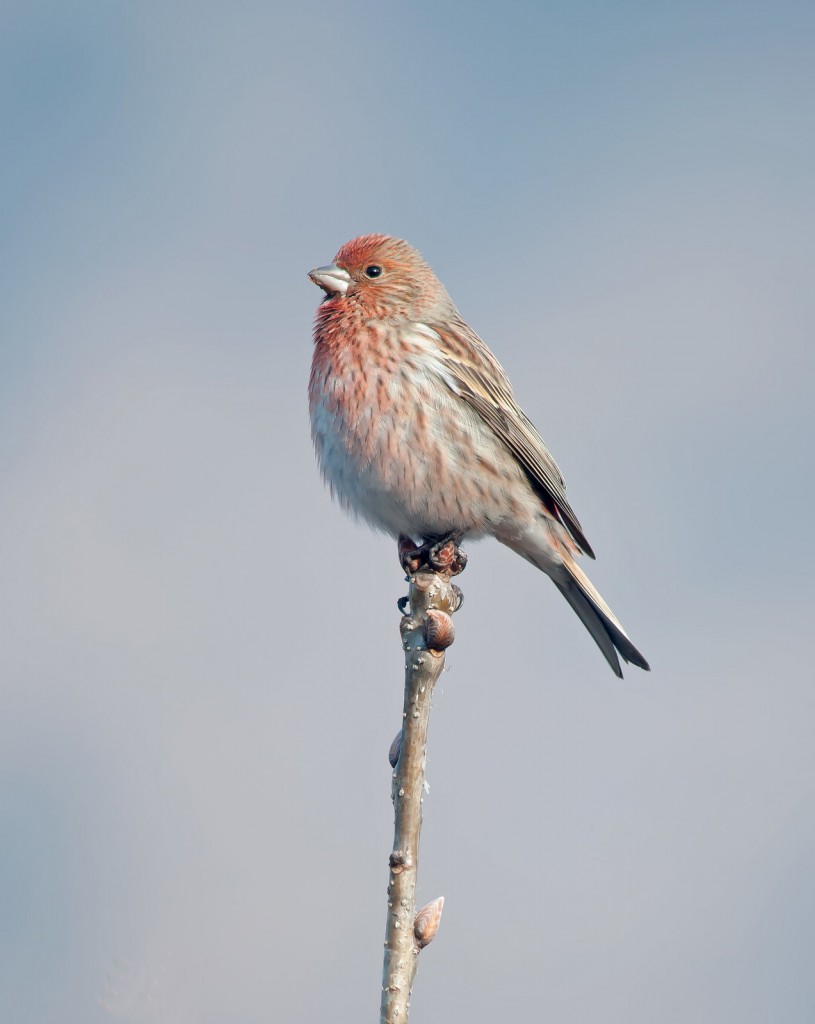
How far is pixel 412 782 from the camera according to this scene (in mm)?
4332

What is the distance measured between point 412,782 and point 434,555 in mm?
1990

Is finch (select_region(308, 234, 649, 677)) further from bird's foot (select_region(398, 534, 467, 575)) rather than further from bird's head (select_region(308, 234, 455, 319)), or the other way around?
bird's foot (select_region(398, 534, 467, 575))

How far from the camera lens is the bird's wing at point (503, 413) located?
8125 mm

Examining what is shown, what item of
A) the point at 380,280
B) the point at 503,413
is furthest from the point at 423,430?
the point at 380,280

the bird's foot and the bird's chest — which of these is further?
the bird's chest

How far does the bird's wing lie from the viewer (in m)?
8.12

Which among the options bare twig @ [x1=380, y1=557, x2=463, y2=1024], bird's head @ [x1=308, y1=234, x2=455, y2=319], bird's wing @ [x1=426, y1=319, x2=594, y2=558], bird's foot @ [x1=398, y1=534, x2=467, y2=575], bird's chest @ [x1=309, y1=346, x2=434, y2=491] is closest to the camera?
bare twig @ [x1=380, y1=557, x2=463, y2=1024]

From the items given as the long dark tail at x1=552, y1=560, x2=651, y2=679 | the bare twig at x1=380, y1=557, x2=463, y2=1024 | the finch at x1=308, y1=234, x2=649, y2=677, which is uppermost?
the finch at x1=308, y1=234, x2=649, y2=677

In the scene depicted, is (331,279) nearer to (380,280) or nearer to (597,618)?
(380,280)

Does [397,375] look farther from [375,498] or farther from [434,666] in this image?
[434,666]

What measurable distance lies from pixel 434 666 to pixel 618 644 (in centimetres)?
384

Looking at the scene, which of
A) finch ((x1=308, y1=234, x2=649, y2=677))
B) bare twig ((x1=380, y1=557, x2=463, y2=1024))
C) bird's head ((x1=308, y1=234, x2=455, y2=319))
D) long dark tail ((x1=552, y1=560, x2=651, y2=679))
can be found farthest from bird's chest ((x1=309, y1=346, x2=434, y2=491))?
bare twig ((x1=380, y1=557, x2=463, y2=1024))

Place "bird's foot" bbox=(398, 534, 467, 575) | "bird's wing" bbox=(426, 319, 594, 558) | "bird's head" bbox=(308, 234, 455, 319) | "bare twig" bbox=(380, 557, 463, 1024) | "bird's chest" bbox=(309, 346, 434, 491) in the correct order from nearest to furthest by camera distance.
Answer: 1. "bare twig" bbox=(380, 557, 463, 1024)
2. "bird's foot" bbox=(398, 534, 467, 575)
3. "bird's chest" bbox=(309, 346, 434, 491)
4. "bird's wing" bbox=(426, 319, 594, 558)
5. "bird's head" bbox=(308, 234, 455, 319)

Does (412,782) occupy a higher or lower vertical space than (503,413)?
lower
